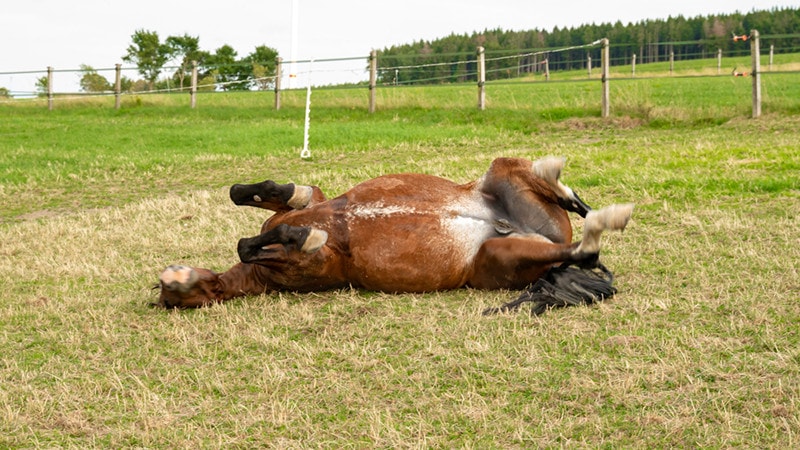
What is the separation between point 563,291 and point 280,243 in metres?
1.78

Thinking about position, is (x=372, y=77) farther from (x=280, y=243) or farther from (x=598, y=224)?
(x=598, y=224)

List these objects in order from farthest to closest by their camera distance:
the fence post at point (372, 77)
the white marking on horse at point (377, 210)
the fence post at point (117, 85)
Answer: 1. the fence post at point (117, 85)
2. the fence post at point (372, 77)
3. the white marking on horse at point (377, 210)

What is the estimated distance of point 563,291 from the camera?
5.17 metres

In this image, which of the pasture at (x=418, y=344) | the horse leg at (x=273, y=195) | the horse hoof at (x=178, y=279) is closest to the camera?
the pasture at (x=418, y=344)

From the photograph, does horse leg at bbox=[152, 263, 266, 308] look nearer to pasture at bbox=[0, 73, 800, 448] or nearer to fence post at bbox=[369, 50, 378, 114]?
pasture at bbox=[0, 73, 800, 448]

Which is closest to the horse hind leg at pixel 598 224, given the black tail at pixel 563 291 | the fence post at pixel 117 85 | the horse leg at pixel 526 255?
the horse leg at pixel 526 255

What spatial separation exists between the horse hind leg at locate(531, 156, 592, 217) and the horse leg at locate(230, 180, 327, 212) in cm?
161

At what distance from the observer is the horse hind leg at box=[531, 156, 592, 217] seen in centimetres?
555

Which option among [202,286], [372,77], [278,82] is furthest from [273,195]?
[278,82]

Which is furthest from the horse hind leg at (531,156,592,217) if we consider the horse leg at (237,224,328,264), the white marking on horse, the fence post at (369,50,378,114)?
the fence post at (369,50,378,114)

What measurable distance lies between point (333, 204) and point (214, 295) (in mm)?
984

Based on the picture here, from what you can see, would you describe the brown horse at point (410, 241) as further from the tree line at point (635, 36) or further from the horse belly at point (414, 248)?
the tree line at point (635, 36)

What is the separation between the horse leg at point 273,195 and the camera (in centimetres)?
577

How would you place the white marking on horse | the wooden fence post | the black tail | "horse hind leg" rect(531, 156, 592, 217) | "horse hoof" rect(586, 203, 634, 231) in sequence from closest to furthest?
1. "horse hoof" rect(586, 203, 634, 231)
2. the black tail
3. the white marking on horse
4. "horse hind leg" rect(531, 156, 592, 217)
5. the wooden fence post
